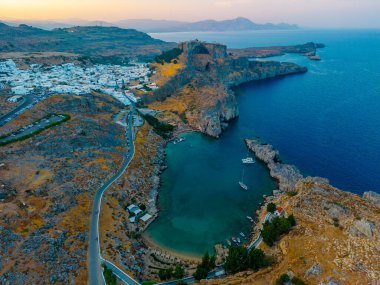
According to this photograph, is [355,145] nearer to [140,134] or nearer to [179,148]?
[179,148]

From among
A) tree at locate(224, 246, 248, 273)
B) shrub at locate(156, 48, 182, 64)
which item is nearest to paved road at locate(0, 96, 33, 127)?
tree at locate(224, 246, 248, 273)

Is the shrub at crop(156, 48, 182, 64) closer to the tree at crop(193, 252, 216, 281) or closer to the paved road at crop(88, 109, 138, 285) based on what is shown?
the paved road at crop(88, 109, 138, 285)

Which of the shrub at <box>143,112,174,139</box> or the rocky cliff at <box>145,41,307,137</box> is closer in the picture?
the shrub at <box>143,112,174,139</box>

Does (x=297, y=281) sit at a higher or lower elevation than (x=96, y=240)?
higher

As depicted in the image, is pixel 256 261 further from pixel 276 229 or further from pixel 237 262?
pixel 276 229

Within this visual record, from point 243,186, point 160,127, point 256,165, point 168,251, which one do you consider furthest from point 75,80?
point 168,251

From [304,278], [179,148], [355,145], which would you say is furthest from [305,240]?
[355,145]

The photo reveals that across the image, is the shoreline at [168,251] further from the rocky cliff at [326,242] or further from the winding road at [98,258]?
the rocky cliff at [326,242]

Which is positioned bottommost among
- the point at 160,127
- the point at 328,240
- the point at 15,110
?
the point at 328,240
